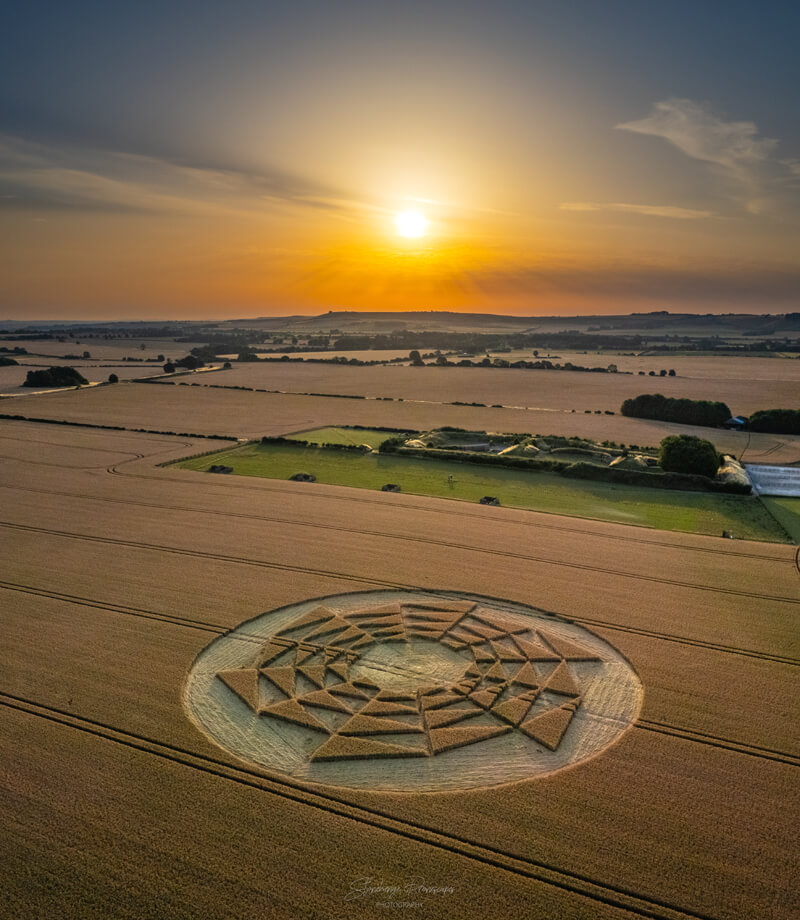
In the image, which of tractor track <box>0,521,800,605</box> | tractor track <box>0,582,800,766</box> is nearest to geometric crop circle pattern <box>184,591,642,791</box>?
tractor track <box>0,582,800,766</box>

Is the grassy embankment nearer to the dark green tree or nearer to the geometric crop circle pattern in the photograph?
the dark green tree

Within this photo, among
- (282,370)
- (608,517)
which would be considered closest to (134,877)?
(608,517)

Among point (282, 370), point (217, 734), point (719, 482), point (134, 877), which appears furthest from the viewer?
point (282, 370)

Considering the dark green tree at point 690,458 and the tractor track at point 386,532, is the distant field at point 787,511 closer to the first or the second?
the dark green tree at point 690,458

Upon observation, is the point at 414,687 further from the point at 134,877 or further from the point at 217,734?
the point at 134,877

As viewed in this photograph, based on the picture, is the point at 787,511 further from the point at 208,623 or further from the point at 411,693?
the point at 208,623

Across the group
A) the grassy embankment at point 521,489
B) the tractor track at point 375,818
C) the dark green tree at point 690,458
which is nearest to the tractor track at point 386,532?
the grassy embankment at point 521,489

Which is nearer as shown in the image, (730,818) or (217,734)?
(730,818)
